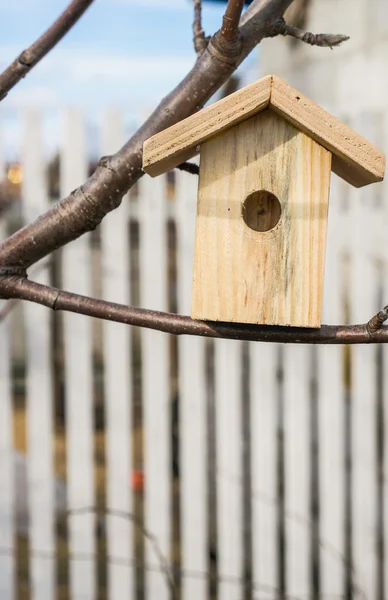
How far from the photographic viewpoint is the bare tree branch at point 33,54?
0.79 m

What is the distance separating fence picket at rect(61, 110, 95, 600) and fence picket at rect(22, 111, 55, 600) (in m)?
0.06

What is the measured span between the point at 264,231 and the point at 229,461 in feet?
4.46

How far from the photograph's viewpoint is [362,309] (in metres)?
2.10

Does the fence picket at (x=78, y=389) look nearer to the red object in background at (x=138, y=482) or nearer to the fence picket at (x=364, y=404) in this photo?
the red object in background at (x=138, y=482)

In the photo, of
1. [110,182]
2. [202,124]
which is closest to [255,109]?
[202,124]

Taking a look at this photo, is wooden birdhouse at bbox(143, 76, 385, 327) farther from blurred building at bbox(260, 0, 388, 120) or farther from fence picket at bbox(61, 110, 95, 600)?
blurred building at bbox(260, 0, 388, 120)

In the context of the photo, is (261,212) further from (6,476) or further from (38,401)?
(6,476)

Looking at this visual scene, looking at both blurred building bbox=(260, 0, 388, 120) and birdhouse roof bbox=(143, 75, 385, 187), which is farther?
blurred building bbox=(260, 0, 388, 120)

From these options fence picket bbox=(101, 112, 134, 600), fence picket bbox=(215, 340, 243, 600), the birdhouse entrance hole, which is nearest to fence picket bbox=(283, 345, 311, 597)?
fence picket bbox=(215, 340, 243, 600)

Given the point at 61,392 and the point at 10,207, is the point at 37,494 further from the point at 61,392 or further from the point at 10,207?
the point at 61,392

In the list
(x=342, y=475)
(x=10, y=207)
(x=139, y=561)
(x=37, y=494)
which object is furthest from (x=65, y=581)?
(x=10, y=207)

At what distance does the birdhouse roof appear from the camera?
2.27ft

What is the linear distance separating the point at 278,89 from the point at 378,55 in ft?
9.32

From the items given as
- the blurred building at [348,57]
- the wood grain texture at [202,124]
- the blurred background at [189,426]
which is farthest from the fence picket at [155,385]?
the blurred building at [348,57]
